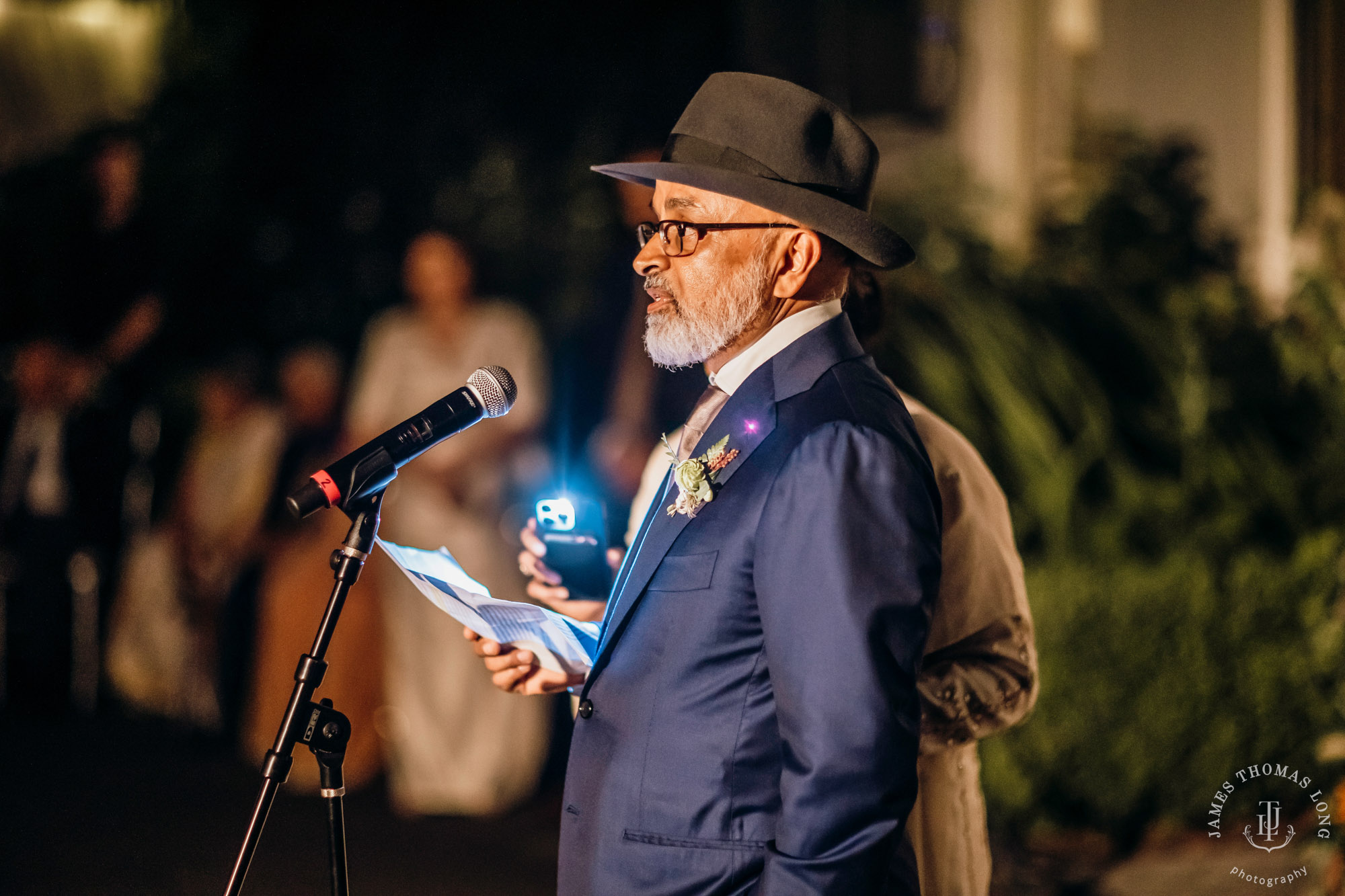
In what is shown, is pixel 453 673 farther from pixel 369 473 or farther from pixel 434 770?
pixel 369 473

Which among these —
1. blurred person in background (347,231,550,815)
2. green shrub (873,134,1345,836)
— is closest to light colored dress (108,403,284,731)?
blurred person in background (347,231,550,815)

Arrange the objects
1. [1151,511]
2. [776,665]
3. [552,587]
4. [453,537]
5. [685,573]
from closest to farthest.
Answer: [776,665] → [685,573] → [552,587] → [1151,511] → [453,537]

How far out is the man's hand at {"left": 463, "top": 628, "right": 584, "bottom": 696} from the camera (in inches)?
75.5

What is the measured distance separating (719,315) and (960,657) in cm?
72

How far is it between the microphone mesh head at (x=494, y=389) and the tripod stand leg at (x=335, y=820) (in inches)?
21.3

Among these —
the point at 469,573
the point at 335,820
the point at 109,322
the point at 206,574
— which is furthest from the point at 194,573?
the point at 335,820

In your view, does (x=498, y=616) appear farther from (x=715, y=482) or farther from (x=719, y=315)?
(x=719, y=315)

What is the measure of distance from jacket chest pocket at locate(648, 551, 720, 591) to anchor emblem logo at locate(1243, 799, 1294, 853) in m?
3.32

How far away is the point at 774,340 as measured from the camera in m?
1.74

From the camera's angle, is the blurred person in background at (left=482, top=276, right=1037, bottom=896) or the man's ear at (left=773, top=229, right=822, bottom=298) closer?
the man's ear at (left=773, top=229, right=822, bottom=298)

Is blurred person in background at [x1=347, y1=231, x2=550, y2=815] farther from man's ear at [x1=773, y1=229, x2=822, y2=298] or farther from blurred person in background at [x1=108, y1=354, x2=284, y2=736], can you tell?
man's ear at [x1=773, y1=229, x2=822, y2=298]

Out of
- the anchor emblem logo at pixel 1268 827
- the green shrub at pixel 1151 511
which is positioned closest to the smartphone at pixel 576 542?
the green shrub at pixel 1151 511

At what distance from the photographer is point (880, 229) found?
1.71m

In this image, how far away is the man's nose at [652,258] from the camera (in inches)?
70.7
